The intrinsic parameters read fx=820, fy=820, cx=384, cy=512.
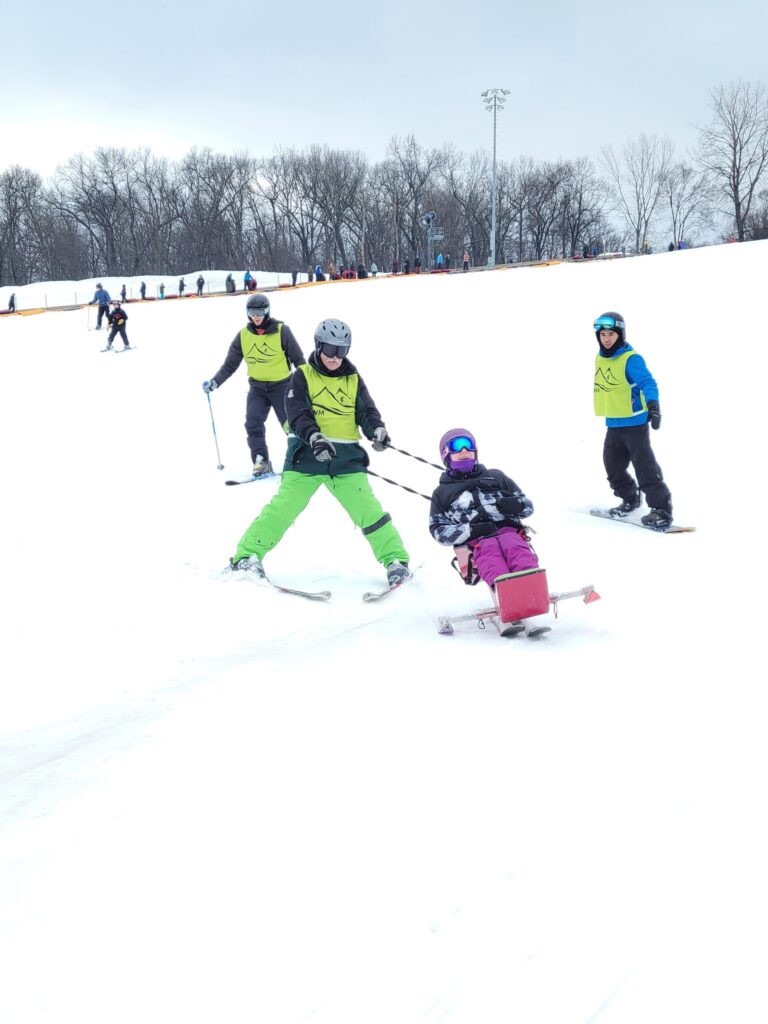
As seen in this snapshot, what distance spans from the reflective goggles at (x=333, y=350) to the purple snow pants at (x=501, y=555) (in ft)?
5.15

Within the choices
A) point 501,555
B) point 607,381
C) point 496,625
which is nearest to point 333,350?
point 501,555

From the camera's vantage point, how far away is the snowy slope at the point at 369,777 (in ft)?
6.08

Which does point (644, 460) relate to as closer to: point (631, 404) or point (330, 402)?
point (631, 404)

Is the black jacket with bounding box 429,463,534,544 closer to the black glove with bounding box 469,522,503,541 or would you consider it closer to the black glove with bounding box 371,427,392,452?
the black glove with bounding box 469,522,503,541

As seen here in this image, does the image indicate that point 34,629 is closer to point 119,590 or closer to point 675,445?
point 119,590

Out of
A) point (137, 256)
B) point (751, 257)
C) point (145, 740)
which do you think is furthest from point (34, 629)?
point (137, 256)

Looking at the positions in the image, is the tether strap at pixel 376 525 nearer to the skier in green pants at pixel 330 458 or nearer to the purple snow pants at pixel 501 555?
the skier in green pants at pixel 330 458

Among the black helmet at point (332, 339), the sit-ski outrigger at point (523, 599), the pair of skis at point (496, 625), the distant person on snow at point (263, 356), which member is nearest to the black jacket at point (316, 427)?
the black helmet at point (332, 339)

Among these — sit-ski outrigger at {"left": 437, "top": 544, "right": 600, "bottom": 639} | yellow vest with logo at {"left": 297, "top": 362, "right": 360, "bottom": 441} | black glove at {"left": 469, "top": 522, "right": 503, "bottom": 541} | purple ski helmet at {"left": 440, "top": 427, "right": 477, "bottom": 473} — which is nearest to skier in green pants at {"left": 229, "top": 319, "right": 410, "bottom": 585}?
yellow vest with logo at {"left": 297, "top": 362, "right": 360, "bottom": 441}

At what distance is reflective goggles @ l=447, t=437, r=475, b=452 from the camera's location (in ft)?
14.9

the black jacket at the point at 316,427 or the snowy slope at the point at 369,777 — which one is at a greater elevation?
the black jacket at the point at 316,427

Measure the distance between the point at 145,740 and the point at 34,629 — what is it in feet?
5.65

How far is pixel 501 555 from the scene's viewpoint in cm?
426

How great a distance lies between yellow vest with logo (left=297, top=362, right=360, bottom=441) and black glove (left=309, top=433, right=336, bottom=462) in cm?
28
